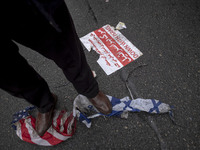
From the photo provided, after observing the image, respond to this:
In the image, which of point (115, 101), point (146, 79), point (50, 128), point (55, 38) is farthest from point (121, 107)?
point (55, 38)

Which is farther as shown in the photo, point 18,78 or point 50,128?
point 50,128

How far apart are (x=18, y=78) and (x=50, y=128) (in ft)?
1.70

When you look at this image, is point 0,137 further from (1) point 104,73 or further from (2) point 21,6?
(2) point 21,6

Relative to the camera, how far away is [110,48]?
1399mm

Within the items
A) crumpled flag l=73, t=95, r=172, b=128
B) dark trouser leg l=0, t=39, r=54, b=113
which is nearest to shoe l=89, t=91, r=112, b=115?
crumpled flag l=73, t=95, r=172, b=128

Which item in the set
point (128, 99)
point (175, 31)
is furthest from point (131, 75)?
point (175, 31)

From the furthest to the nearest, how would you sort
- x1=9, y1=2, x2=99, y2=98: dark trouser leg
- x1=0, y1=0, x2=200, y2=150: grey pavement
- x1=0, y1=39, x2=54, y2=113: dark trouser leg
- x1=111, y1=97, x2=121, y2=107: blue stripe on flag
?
1. x1=111, y1=97, x2=121, y2=107: blue stripe on flag
2. x1=0, y1=0, x2=200, y2=150: grey pavement
3. x1=0, y1=39, x2=54, y2=113: dark trouser leg
4. x1=9, y1=2, x2=99, y2=98: dark trouser leg

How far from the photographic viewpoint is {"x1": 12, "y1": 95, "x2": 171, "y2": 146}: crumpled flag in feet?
3.31

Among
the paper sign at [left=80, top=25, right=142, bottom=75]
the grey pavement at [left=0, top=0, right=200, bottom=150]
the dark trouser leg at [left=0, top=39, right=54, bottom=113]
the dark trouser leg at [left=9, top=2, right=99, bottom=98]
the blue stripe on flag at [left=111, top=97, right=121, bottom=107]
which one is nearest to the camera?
the dark trouser leg at [left=9, top=2, right=99, bottom=98]

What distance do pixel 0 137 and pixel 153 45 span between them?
161 cm

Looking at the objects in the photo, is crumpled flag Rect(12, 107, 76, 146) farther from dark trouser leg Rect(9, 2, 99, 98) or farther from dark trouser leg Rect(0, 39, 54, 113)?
dark trouser leg Rect(9, 2, 99, 98)

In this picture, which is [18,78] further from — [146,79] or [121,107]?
[146,79]

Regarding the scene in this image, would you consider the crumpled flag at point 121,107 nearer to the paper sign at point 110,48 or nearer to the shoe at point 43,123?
the shoe at point 43,123

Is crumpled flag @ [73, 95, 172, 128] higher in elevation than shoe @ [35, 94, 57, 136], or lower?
lower
